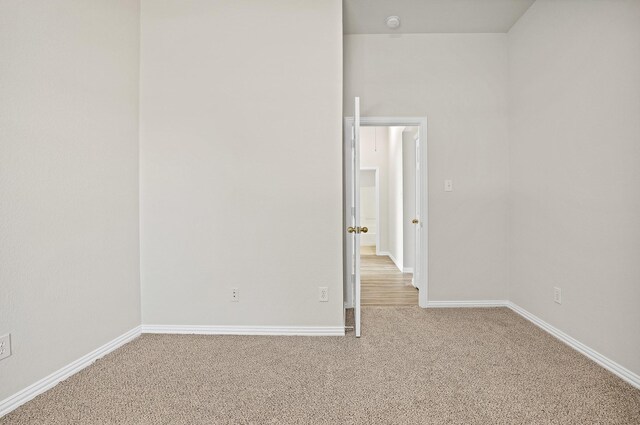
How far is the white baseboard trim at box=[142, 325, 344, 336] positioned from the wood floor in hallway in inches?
39.1

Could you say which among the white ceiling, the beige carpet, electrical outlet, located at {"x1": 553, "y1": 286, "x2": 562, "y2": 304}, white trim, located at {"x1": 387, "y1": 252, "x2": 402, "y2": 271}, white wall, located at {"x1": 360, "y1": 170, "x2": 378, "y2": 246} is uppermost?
the white ceiling

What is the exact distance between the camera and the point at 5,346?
1642 millimetres

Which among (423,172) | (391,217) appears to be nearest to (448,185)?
(423,172)

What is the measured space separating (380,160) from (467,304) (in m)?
4.45

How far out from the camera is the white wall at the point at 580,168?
1936 millimetres

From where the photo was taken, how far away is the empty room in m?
1.73

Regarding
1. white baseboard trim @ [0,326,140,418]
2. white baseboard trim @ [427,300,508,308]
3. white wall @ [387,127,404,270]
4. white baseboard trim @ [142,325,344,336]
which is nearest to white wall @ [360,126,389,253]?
white wall @ [387,127,404,270]

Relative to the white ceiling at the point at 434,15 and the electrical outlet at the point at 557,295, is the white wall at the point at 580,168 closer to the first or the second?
the electrical outlet at the point at 557,295

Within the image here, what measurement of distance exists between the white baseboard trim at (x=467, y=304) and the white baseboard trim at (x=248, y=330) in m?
1.22

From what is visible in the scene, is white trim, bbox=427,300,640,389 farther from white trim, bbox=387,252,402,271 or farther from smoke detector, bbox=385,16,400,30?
smoke detector, bbox=385,16,400,30

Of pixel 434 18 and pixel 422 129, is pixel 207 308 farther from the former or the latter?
pixel 434 18

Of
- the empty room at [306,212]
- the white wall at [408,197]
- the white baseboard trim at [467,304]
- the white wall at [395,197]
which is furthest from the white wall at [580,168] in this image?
the white wall at [395,197]

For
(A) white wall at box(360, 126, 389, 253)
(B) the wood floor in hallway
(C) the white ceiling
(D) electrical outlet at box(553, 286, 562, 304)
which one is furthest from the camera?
(A) white wall at box(360, 126, 389, 253)

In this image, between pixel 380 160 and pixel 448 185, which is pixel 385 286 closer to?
pixel 448 185
